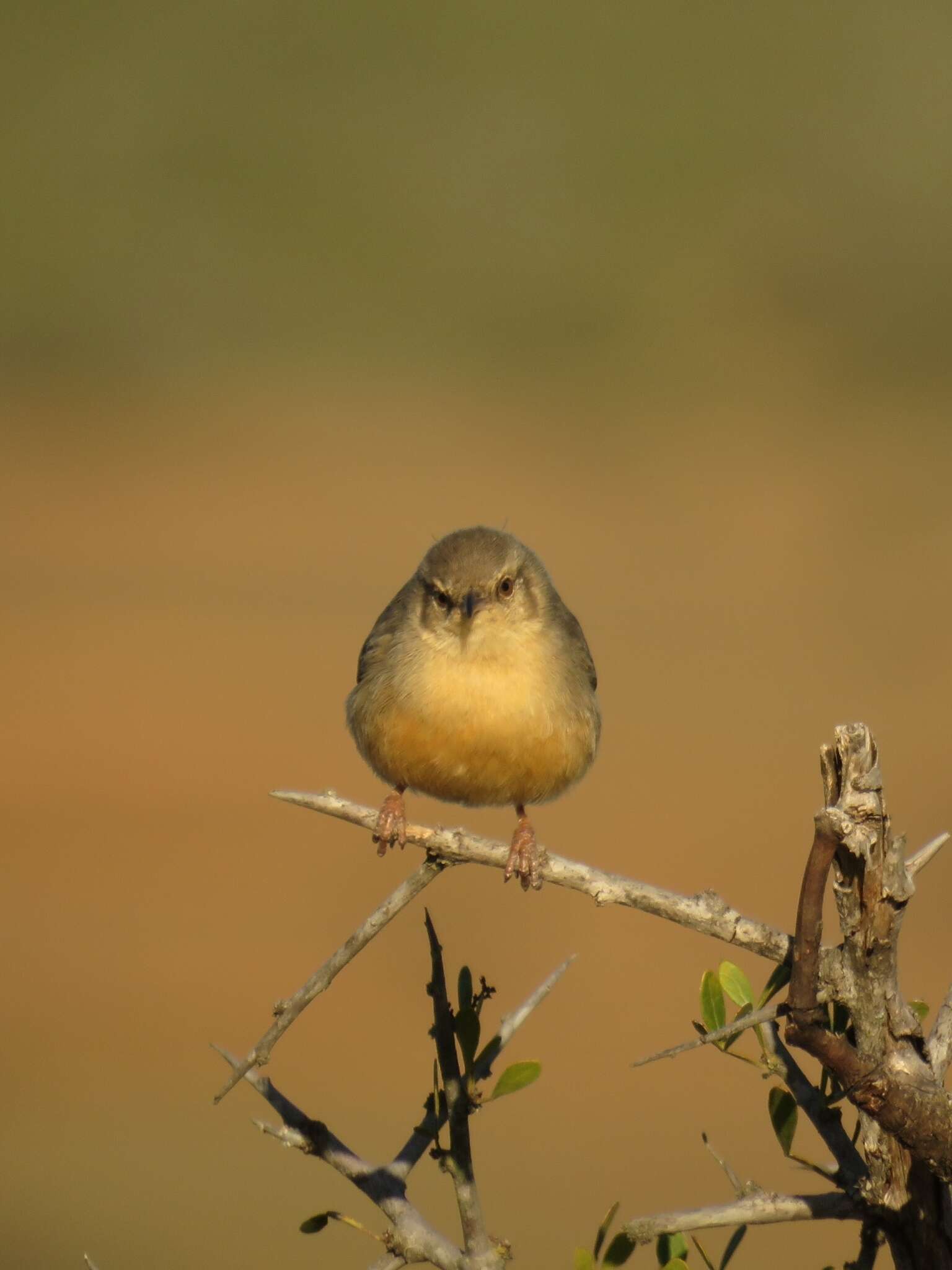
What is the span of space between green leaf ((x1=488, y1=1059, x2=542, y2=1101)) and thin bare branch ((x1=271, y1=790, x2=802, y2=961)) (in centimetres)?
36

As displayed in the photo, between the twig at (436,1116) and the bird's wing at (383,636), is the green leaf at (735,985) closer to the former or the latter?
the twig at (436,1116)

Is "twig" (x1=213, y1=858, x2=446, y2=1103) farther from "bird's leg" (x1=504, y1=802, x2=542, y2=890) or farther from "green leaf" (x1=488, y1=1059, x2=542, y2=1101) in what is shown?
"green leaf" (x1=488, y1=1059, x2=542, y2=1101)

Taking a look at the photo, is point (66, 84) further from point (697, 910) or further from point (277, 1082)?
point (697, 910)

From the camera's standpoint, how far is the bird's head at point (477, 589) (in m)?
5.73

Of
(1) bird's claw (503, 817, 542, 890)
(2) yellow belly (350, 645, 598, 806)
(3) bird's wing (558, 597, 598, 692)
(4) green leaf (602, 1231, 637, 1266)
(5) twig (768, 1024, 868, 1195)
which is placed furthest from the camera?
(3) bird's wing (558, 597, 598, 692)

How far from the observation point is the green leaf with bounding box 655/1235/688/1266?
9.78 feet

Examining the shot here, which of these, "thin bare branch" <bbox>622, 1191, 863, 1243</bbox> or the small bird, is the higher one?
the small bird

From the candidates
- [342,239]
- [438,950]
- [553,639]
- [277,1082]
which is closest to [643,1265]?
[277,1082]

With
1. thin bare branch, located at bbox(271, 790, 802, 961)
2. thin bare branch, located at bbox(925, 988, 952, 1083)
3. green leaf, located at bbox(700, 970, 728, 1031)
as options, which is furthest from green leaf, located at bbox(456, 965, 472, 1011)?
thin bare branch, located at bbox(925, 988, 952, 1083)

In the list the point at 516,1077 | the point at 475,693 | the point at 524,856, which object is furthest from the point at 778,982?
the point at 475,693

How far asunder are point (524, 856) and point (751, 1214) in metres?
1.50

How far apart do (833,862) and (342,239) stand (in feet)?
86.0

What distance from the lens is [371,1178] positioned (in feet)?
9.53

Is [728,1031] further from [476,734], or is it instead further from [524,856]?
[476,734]
